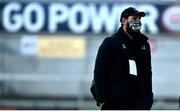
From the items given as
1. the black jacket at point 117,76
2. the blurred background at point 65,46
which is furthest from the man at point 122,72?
the blurred background at point 65,46

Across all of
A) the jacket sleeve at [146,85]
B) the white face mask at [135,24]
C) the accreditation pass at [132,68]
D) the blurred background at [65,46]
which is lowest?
the blurred background at [65,46]

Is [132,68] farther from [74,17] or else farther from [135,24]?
[74,17]

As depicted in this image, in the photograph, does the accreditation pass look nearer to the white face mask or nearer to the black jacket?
the black jacket

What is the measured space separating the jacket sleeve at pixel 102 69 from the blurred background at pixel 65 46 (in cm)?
1033

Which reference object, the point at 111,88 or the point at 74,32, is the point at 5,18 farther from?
the point at 111,88

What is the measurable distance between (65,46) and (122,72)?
11140 mm

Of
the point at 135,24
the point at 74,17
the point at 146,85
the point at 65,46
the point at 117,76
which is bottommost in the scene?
the point at 65,46

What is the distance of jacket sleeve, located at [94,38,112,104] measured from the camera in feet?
18.4

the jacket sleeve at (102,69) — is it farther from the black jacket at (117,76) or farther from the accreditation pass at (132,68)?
the accreditation pass at (132,68)

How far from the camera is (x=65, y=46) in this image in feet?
55.1

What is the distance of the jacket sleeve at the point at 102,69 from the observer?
18.4ft

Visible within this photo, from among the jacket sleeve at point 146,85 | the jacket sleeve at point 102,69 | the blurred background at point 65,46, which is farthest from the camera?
the blurred background at point 65,46

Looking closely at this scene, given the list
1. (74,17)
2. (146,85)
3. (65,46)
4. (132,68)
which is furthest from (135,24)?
(65,46)

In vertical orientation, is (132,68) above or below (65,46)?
above
